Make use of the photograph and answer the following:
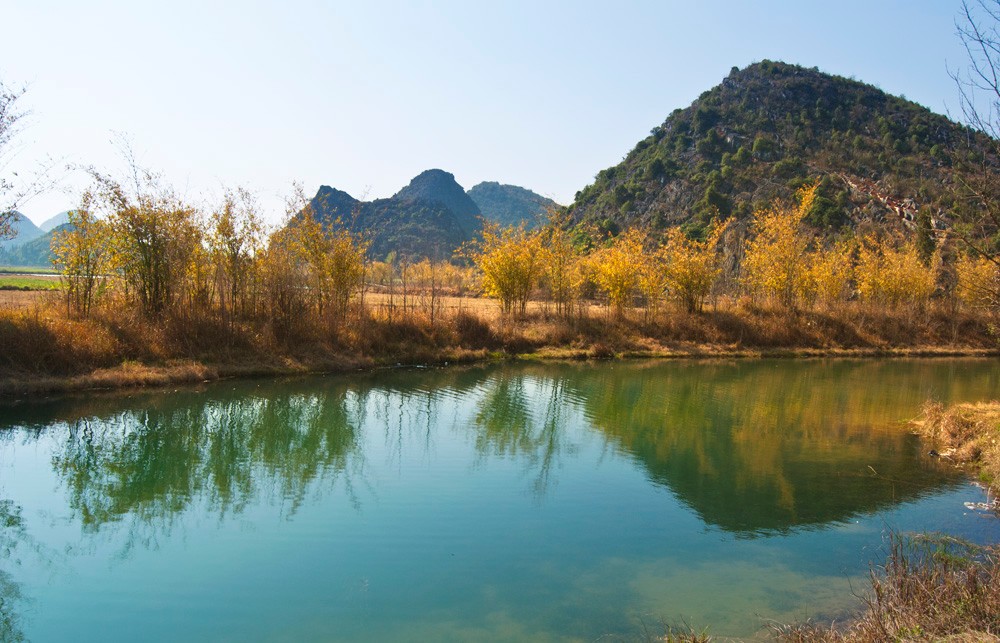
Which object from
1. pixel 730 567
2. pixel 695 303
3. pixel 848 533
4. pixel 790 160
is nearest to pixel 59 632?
pixel 730 567

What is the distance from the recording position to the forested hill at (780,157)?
56594mm

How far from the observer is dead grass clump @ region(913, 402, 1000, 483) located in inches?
411

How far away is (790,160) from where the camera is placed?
207ft

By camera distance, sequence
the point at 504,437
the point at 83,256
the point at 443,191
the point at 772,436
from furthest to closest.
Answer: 1. the point at 443,191
2. the point at 83,256
3. the point at 772,436
4. the point at 504,437

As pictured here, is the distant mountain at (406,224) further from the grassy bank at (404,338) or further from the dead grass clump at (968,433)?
the dead grass clump at (968,433)

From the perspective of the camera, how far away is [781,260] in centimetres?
2997

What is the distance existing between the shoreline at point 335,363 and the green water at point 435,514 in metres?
0.94

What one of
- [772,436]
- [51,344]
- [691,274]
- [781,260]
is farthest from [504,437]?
[781,260]

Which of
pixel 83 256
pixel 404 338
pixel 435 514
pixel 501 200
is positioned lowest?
pixel 435 514

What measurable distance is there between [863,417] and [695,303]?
14264 mm

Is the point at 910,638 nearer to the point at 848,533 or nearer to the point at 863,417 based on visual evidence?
the point at 848,533

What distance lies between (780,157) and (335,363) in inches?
2470

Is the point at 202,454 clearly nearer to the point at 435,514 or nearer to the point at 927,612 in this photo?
the point at 435,514

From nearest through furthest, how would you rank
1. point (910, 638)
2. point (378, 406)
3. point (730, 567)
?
1. point (910, 638)
2. point (730, 567)
3. point (378, 406)
